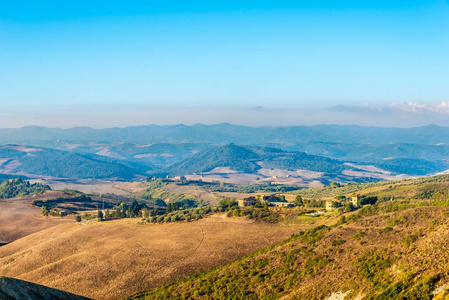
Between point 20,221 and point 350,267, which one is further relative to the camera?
point 20,221

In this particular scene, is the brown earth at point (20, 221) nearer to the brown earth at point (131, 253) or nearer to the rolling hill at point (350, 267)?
the brown earth at point (131, 253)

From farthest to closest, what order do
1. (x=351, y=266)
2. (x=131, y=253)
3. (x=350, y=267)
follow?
(x=131, y=253) < (x=351, y=266) < (x=350, y=267)

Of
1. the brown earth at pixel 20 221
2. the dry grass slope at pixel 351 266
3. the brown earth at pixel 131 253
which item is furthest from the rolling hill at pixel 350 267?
the brown earth at pixel 20 221

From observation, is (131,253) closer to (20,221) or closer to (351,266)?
(351,266)

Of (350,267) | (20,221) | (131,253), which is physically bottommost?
(20,221)

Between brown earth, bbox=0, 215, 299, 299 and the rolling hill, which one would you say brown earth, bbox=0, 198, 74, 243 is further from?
the rolling hill

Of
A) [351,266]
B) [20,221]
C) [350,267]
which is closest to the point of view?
[350,267]

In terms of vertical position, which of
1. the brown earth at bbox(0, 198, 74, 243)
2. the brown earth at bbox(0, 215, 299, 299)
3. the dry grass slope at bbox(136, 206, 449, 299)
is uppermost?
the dry grass slope at bbox(136, 206, 449, 299)

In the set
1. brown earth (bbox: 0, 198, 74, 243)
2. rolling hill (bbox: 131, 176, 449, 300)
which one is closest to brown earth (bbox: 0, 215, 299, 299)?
rolling hill (bbox: 131, 176, 449, 300)

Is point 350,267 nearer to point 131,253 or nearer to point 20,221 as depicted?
point 131,253

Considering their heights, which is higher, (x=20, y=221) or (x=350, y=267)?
(x=350, y=267)

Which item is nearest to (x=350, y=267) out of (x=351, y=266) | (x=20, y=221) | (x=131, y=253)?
(x=351, y=266)
